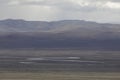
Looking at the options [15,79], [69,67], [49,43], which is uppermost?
[49,43]

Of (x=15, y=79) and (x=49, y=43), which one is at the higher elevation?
(x=49, y=43)

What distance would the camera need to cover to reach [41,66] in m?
83.0

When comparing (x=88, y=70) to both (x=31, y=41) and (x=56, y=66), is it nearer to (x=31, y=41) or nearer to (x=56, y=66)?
(x=56, y=66)

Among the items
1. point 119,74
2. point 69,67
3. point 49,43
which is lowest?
point 119,74

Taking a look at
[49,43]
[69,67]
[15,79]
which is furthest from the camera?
[49,43]

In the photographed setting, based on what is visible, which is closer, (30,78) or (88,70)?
(30,78)

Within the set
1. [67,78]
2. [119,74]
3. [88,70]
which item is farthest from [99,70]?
[67,78]

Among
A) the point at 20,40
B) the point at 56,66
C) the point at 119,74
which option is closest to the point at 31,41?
the point at 20,40

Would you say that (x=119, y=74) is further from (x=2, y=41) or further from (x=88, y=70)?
(x=2, y=41)

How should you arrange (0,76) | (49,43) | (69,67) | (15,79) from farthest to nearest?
(49,43) < (69,67) < (0,76) < (15,79)

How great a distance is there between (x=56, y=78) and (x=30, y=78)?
320 centimetres

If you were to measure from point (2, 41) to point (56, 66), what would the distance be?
111 metres

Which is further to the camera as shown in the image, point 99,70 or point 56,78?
point 99,70

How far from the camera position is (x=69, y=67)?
81.5 meters
